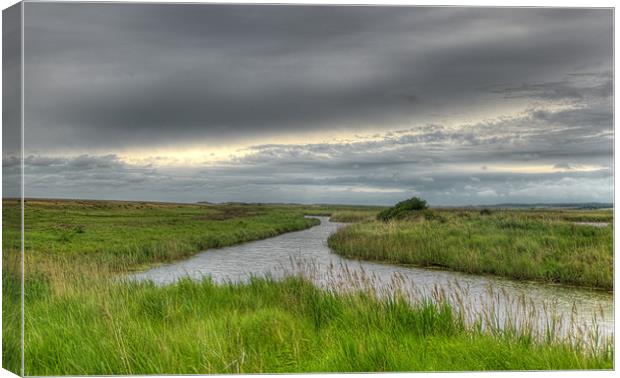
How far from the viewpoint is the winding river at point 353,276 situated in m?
6.50

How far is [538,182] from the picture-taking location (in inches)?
278

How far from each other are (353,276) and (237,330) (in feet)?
5.54

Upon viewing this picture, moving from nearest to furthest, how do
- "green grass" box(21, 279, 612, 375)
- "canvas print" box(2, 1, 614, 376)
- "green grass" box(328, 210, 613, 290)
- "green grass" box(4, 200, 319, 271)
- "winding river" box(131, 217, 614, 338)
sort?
"green grass" box(21, 279, 612, 375)
"canvas print" box(2, 1, 614, 376)
"winding river" box(131, 217, 614, 338)
"green grass" box(4, 200, 319, 271)
"green grass" box(328, 210, 613, 290)

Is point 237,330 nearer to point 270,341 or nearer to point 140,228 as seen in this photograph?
point 270,341

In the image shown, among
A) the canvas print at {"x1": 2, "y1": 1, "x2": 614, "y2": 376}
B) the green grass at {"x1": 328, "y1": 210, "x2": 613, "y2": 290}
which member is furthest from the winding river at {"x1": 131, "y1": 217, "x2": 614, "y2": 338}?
the green grass at {"x1": 328, "y1": 210, "x2": 613, "y2": 290}

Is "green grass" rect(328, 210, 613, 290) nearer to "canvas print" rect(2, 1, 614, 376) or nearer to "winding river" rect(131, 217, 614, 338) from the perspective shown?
"canvas print" rect(2, 1, 614, 376)

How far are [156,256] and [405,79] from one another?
4.58 meters

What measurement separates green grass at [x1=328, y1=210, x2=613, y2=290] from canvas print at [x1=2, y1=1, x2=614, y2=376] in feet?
0.29

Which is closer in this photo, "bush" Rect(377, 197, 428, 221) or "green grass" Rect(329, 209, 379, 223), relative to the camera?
"bush" Rect(377, 197, 428, 221)

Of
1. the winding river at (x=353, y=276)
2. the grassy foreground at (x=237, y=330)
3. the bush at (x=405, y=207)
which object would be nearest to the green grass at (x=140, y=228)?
the grassy foreground at (x=237, y=330)

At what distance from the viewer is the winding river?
6.50m

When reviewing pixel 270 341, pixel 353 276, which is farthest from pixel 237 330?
pixel 353 276

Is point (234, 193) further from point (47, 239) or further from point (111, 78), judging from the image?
point (47, 239)

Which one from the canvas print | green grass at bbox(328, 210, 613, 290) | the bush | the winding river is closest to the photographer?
the canvas print
